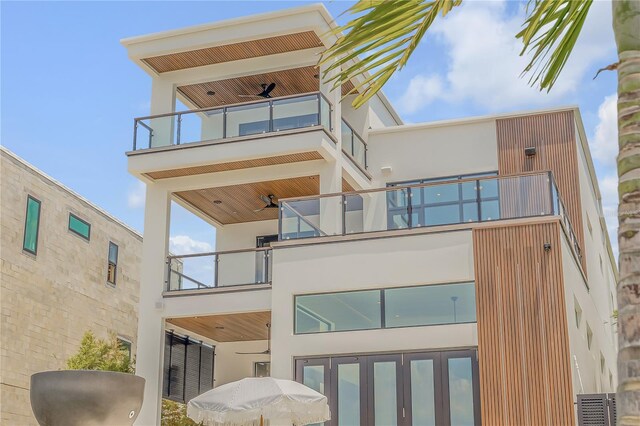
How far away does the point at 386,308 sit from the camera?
1648 centimetres

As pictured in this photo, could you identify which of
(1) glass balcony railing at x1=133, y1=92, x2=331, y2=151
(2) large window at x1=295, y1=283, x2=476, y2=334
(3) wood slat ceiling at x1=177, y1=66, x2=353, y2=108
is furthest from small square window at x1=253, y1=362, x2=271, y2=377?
(3) wood slat ceiling at x1=177, y1=66, x2=353, y2=108

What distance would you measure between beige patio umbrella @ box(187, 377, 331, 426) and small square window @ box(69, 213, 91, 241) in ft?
50.3

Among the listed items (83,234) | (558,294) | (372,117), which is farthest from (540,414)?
(83,234)

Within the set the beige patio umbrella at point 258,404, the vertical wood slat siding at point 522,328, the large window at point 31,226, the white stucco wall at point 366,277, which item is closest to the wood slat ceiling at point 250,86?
the white stucco wall at point 366,277

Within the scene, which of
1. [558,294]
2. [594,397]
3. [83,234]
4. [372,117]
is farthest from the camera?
[83,234]

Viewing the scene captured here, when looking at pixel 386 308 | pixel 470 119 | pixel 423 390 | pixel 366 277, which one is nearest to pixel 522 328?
pixel 423 390

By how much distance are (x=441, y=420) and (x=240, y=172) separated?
25.8 ft

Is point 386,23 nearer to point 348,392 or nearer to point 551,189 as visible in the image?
point 551,189

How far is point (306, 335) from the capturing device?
16.9 metres

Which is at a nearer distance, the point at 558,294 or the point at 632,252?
the point at 632,252

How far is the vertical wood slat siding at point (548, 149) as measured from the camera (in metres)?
20.8

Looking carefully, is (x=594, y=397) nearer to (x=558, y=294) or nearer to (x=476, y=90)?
(x=558, y=294)

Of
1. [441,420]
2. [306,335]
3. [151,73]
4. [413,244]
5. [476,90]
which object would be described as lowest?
[441,420]

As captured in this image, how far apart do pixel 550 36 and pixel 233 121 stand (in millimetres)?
15298
